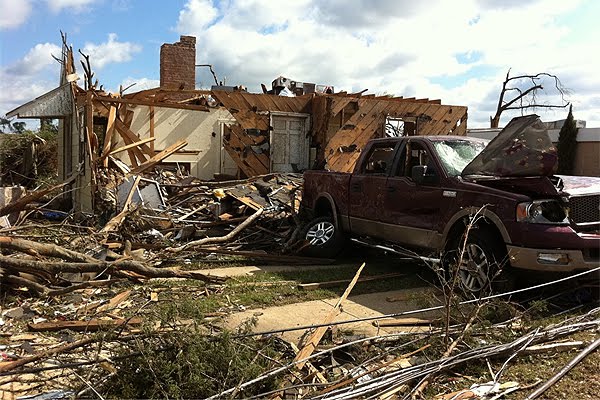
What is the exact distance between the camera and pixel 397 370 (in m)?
3.77

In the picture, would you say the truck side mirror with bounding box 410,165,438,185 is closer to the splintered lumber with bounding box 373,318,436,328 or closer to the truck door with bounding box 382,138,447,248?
the truck door with bounding box 382,138,447,248

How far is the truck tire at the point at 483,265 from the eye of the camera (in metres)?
5.73

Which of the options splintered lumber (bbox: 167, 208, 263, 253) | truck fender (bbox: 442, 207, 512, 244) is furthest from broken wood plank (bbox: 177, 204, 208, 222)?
truck fender (bbox: 442, 207, 512, 244)

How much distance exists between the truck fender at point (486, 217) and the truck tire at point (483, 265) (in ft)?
0.57

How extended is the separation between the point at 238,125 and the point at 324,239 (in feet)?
23.8

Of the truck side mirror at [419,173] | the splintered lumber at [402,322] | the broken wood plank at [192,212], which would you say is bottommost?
the splintered lumber at [402,322]

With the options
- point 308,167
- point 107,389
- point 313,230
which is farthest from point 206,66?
point 107,389

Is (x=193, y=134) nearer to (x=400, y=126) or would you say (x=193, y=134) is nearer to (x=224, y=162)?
(x=224, y=162)

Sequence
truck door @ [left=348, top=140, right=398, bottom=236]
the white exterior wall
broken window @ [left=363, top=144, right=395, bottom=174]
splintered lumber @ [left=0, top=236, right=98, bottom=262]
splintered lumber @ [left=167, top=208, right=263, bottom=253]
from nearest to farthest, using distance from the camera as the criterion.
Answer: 1. splintered lumber @ [left=0, top=236, right=98, bottom=262]
2. truck door @ [left=348, top=140, right=398, bottom=236]
3. broken window @ [left=363, top=144, right=395, bottom=174]
4. splintered lumber @ [left=167, top=208, right=263, bottom=253]
5. the white exterior wall

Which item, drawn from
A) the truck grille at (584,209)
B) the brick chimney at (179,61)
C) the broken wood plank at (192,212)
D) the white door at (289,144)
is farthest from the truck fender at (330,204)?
the brick chimney at (179,61)

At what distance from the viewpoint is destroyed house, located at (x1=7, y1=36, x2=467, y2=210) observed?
44.9 feet

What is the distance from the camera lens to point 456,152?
283 inches

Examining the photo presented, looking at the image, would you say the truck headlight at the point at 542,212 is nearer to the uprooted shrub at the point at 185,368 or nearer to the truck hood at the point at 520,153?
the truck hood at the point at 520,153

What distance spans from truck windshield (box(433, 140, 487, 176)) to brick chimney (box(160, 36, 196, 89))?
46.5 feet
